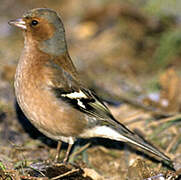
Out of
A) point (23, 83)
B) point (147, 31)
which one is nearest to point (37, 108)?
point (23, 83)

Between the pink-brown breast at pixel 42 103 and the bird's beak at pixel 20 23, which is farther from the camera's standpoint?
the bird's beak at pixel 20 23

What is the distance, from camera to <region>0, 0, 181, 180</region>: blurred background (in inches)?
181

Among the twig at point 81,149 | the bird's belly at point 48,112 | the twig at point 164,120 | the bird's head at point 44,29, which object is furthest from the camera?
the twig at point 164,120

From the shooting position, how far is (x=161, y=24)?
8.36 m

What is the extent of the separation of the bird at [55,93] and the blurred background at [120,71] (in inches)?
15.4

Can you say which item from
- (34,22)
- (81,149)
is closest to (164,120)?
(81,149)

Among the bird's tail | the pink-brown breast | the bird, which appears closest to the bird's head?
the bird

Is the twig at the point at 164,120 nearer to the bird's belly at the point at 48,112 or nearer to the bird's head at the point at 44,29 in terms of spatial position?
the bird's belly at the point at 48,112

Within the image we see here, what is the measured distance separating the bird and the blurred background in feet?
1.28

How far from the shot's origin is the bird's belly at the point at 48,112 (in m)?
4.09

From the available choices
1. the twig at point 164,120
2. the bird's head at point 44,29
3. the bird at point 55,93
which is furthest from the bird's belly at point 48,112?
the twig at point 164,120

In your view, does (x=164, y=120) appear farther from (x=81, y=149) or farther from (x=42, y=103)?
(x=42, y=103)

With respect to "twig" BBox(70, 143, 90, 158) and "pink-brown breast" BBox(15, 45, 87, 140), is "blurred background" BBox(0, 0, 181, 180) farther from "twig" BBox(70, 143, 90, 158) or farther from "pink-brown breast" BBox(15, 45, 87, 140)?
"pink-brown breast" BBox(15, 45, 87, 140)

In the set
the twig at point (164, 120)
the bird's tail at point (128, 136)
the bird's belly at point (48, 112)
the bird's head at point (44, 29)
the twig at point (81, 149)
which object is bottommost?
the twig at point (81, 149)
